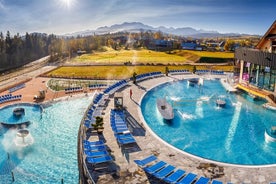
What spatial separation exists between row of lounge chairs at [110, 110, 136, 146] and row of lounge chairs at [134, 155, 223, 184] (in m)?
2.44

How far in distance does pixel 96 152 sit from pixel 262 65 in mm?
22634

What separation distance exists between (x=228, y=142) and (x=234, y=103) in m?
10.2

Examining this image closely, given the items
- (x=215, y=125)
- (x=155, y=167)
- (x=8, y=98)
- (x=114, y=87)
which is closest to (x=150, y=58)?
(x=114, y=87)

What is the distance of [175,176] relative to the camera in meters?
12.7

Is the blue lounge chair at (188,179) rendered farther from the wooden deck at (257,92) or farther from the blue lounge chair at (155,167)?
the wooden deck at (257,92)

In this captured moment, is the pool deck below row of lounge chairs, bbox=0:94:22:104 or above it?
below

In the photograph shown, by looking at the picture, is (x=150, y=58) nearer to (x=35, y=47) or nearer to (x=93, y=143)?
(x=35, y=47)

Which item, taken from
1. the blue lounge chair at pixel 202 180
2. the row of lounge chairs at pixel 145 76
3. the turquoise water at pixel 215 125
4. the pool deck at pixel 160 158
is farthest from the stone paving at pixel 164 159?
the row of lounge chairs at pixel 145 76

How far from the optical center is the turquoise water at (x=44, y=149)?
14938 millimetres

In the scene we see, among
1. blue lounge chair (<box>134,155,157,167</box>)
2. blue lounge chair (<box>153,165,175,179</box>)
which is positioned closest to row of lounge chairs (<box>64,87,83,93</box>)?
blue lounge chair (<box>134,155,157,167</box>)

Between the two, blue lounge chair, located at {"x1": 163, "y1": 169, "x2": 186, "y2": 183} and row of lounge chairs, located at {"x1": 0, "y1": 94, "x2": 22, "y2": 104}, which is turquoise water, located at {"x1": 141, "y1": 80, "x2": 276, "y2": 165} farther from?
row of lounge chairs, located at {"x1": 0, "y1": 94, "x2": 22, "y2": 104}

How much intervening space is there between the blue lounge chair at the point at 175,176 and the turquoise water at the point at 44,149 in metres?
5.66

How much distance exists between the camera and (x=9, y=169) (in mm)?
15625

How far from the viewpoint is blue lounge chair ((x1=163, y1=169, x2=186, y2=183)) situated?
40.7 ft
